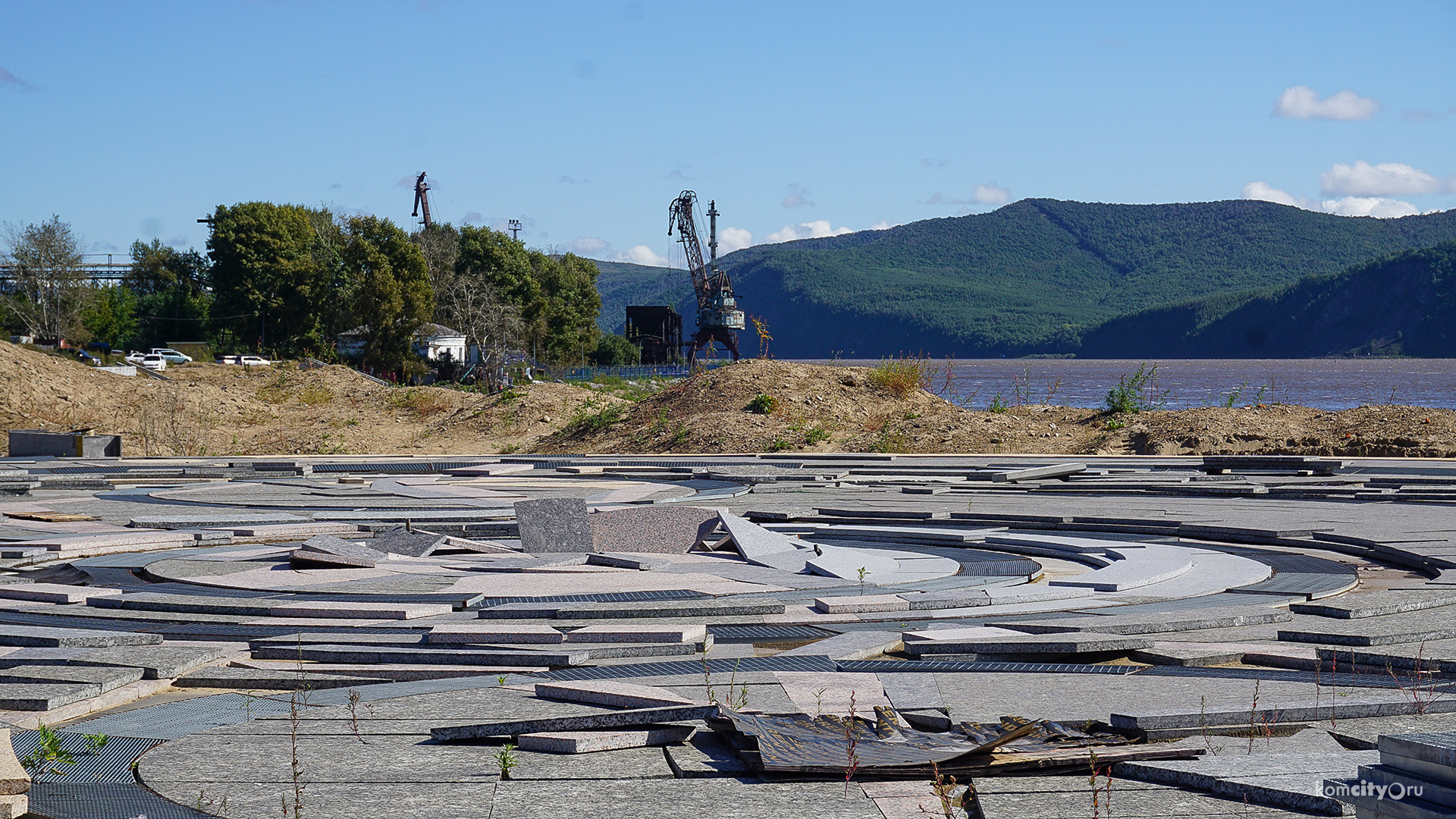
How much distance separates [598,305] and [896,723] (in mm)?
79061

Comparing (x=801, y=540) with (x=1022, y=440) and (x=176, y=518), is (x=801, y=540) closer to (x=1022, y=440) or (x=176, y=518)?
(x=176, y=518)

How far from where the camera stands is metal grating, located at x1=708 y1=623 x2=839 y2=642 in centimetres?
635

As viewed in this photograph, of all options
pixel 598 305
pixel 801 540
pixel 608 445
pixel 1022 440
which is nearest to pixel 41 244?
pixel 598 305

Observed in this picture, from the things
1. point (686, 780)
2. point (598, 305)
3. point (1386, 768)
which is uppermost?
point (598, 305)

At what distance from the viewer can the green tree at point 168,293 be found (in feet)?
249

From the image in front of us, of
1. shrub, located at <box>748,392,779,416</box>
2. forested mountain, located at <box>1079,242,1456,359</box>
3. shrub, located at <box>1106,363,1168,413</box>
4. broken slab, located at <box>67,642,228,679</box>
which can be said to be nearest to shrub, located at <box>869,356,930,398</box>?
shrub, located at <box>748,392,779,416</box>

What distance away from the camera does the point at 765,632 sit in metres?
6.48

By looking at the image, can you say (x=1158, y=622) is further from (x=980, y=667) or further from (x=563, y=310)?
(x=563, y=310)

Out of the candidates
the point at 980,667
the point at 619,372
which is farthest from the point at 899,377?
the point at 619,372

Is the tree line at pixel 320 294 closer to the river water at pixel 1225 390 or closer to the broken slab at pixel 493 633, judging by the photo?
the river water at pixel 1225 390

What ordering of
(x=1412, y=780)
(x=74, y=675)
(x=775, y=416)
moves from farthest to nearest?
(x=775, y=416), (x=74, y=675), (x=1412, y=780)

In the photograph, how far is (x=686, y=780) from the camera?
3.86 metres

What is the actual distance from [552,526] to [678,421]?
536 inches

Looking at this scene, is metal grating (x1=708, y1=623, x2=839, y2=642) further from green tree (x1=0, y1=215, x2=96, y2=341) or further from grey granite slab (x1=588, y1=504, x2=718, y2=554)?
green tree (x1=0, y1=215, x2=96, y2=341)
